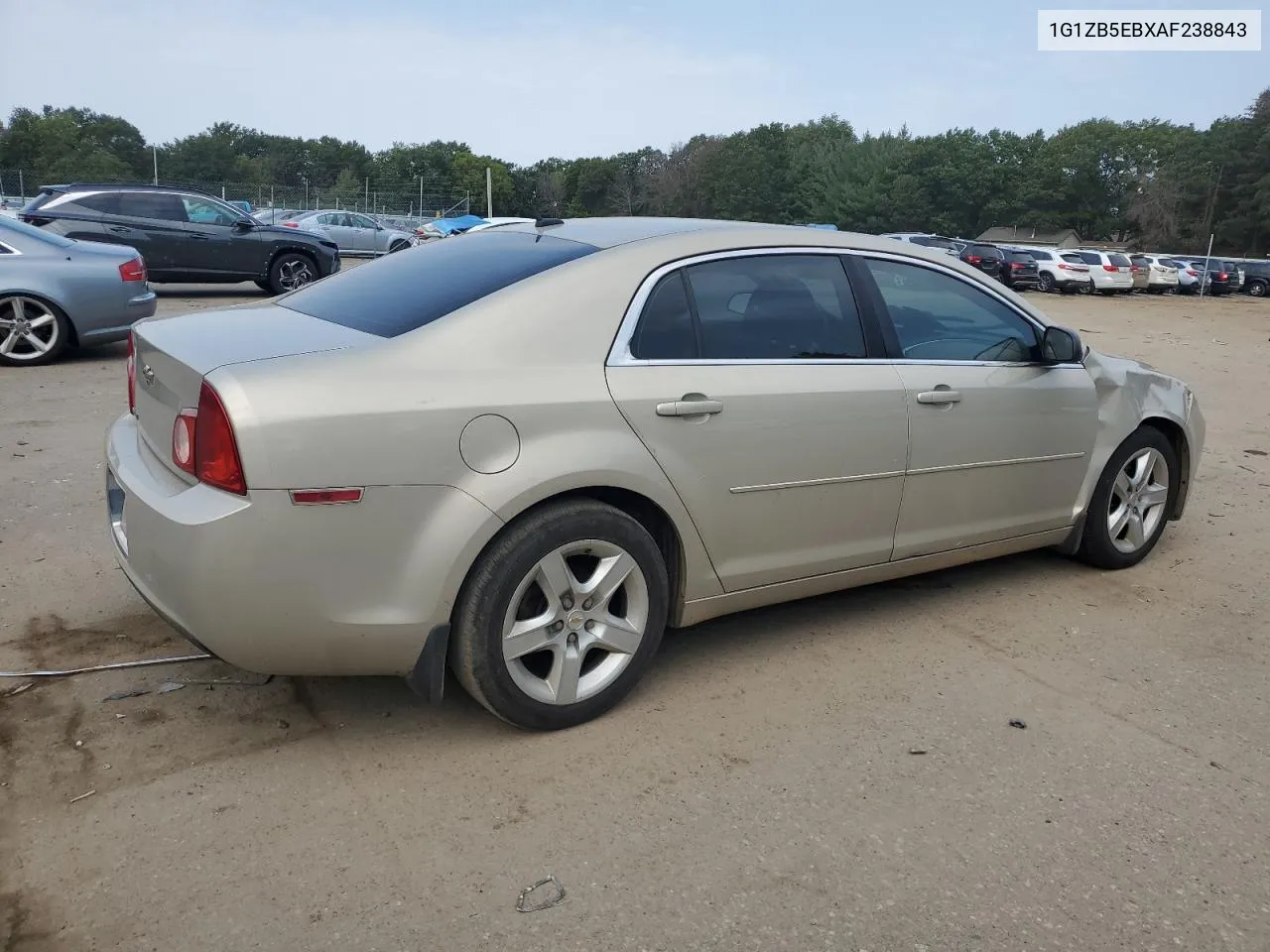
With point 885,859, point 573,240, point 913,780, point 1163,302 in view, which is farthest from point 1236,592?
point 1163,302

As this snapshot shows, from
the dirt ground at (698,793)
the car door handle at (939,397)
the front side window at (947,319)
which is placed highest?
the front side window at (947,319)

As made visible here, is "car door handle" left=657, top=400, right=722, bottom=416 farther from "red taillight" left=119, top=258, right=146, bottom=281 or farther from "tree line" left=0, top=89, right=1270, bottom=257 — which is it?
"tree line" left=0, top=89, right=1270, bottom=257

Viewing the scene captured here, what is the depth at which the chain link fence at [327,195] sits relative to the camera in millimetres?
40219

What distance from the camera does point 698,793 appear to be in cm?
292

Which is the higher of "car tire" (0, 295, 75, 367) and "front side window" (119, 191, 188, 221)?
"front side window" (119, 191, 188, 221)

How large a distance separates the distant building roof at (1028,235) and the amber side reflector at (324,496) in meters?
89.8

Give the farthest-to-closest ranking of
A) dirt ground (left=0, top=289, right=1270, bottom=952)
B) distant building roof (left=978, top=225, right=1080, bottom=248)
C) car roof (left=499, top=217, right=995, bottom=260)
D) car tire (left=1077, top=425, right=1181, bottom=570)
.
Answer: distant building roof (left=978, top=225, right=1080, bottom=248) → car tire (left=1077, top=425, right=1181, bottom=570) → car roof (left=499, top=217, right=995, bottom=260) → dirt ground (left=0, top=289, right=1270, bottom=952)

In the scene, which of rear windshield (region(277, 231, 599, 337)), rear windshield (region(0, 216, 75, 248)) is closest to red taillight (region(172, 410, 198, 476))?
rear windshield (region(277, 231, 599, 337))

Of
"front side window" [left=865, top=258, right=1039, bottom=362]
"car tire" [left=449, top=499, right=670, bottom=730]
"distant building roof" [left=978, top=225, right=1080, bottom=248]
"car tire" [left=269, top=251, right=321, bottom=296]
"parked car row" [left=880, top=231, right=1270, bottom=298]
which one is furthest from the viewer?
"distant building roof" [left=978, top=225, right=1080, bottom=248]

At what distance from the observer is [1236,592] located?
15.8 ft

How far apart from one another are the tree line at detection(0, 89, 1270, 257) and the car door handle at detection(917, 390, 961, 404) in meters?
62.2

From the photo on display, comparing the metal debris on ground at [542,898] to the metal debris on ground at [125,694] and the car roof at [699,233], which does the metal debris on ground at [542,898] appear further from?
the car roof at [699,233]

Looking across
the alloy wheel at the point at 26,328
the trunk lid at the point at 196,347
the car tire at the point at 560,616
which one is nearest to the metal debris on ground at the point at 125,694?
the trunk lid at the point at 196,347

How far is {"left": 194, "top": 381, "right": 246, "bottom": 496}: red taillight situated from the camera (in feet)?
8.80
